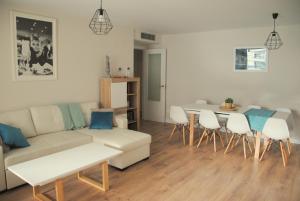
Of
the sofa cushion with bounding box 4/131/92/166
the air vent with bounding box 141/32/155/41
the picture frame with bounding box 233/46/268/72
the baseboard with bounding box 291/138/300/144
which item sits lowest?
the baseboard with bounding box 291/138/300/144

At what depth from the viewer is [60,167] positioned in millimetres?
2451

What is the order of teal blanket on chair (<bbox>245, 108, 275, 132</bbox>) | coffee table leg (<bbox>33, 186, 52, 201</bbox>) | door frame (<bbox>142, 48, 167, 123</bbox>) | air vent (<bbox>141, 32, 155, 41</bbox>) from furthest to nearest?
door frame (<bbox>142, 48, 167, 123</bbox>) < air vent (<bbox>141, 32, 155, 41</bbox>) < teal blanket on chair (<bbox>245, 108, 275, 132</bbox>) < coffee table leg (<bbox>33, 186, 52, 201</bbox>)

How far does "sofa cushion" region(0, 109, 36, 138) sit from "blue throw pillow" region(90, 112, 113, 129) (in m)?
0.97

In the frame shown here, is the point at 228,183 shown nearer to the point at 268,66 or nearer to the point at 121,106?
the point at 121,106

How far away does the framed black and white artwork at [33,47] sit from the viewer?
375 centimetres

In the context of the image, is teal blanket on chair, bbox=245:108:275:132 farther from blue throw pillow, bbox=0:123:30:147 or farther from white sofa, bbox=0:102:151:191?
blue throw pillow, bbox=0:123:30:147

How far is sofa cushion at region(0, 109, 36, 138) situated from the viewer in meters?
3.44

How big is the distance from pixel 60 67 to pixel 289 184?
402 centimetres

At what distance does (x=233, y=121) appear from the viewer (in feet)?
13.5

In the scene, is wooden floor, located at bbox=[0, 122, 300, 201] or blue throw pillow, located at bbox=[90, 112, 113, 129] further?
blue throw pillow, located at bbox=[90, 112, 113, 129]

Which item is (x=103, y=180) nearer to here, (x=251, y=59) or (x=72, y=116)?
(x=72, y=116)

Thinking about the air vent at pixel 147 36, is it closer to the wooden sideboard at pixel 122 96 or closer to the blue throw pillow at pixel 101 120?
the wooden sideboard at pixel 122 96

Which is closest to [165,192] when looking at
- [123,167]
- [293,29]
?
[123,167]

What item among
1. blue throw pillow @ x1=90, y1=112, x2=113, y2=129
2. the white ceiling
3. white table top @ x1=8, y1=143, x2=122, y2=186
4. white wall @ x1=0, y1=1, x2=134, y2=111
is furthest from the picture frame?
white table top @ x1=8, y1=143, x2=122, y2=186
